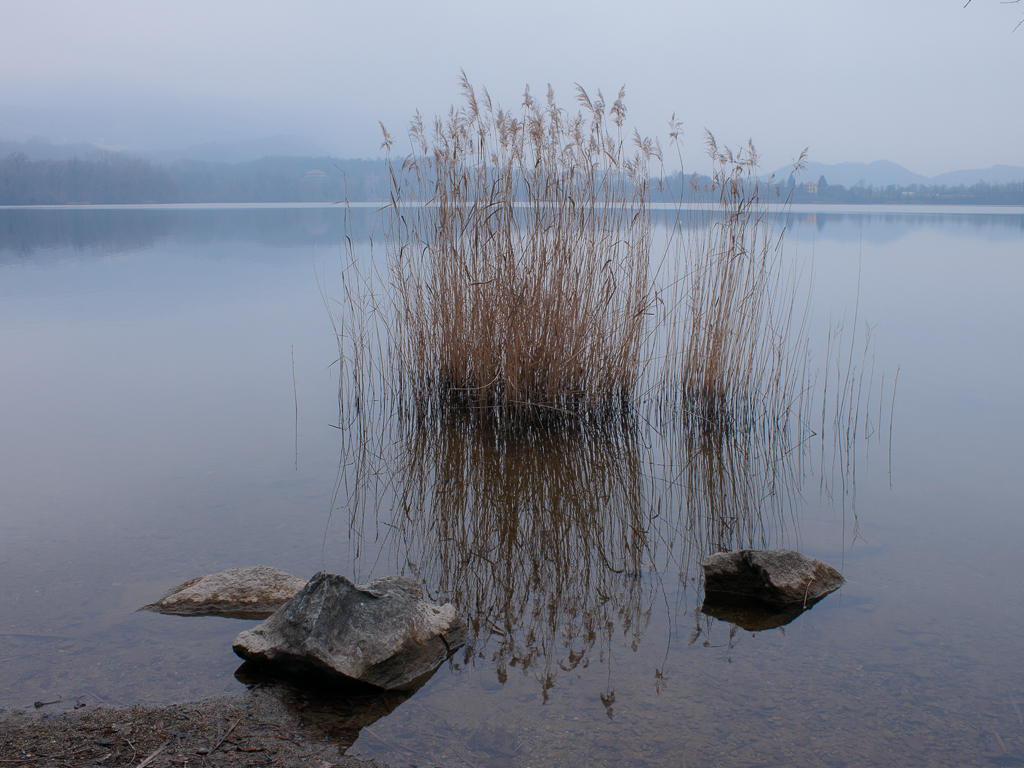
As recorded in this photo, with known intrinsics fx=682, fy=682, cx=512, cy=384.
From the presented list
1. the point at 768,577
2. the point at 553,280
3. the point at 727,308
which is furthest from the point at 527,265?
the point at 768,577

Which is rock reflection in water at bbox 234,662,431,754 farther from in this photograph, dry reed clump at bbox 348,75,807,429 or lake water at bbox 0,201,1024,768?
dry reed clump at bbox 348,75,807,429

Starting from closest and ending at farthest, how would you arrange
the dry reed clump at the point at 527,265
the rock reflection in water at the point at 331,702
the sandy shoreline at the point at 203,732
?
the sandy shoreline at the point at 203,732 < the rock reflection in water at the point at 331,702 < the dry reed clump at the point at 527,265

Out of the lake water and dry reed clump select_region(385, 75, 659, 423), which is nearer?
the lake water

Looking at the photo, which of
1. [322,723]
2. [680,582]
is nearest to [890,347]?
[680,582]

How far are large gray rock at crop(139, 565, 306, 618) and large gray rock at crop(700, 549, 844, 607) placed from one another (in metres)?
1.43

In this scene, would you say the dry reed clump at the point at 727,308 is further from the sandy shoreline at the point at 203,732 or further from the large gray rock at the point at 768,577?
the sandy shoreline at the point at 203,732

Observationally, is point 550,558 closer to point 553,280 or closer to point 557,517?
point 557,517

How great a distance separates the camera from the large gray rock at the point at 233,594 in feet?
7.24

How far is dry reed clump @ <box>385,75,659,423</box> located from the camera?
387 centimetres

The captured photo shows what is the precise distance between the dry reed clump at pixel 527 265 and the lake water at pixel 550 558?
413 mm

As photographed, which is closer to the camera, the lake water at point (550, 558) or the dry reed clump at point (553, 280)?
the lake water at point (550, 558)

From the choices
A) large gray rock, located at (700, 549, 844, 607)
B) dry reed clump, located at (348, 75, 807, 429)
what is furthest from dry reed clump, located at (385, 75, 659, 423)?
large gray rock, located at (700, 549, 844, 607)

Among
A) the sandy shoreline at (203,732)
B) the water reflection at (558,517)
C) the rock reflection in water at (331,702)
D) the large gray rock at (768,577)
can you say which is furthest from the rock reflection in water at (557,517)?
the sandy shoreline at (203,732)

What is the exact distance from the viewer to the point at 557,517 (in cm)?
301
